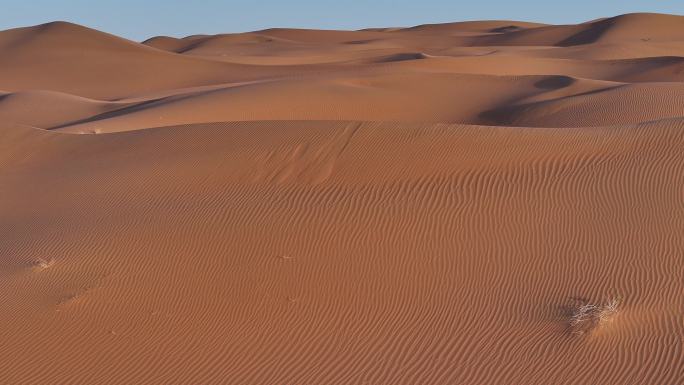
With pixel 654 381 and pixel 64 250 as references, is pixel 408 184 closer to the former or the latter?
pixel 64 250

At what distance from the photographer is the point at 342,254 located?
25.9ft

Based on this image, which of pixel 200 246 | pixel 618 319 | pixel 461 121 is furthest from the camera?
pixel 461 121

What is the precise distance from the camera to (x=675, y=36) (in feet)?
228

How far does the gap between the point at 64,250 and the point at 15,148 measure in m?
5.06

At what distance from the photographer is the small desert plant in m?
6.29

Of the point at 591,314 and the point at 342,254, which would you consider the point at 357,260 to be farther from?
the point at 591,314

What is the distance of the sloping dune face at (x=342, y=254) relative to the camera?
6.29 meters

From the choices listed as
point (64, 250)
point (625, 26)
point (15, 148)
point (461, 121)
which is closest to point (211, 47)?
point (625, 26)

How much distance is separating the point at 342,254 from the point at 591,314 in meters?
2.29

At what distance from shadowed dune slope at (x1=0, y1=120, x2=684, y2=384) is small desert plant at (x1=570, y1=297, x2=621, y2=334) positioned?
0.08 metres

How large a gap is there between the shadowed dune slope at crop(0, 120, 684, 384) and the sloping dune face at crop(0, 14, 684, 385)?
0.9 inches

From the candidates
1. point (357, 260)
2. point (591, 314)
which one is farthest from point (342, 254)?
point (591, 314)

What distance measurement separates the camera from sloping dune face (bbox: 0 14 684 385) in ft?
20.6

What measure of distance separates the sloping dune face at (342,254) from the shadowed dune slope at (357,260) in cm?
2
